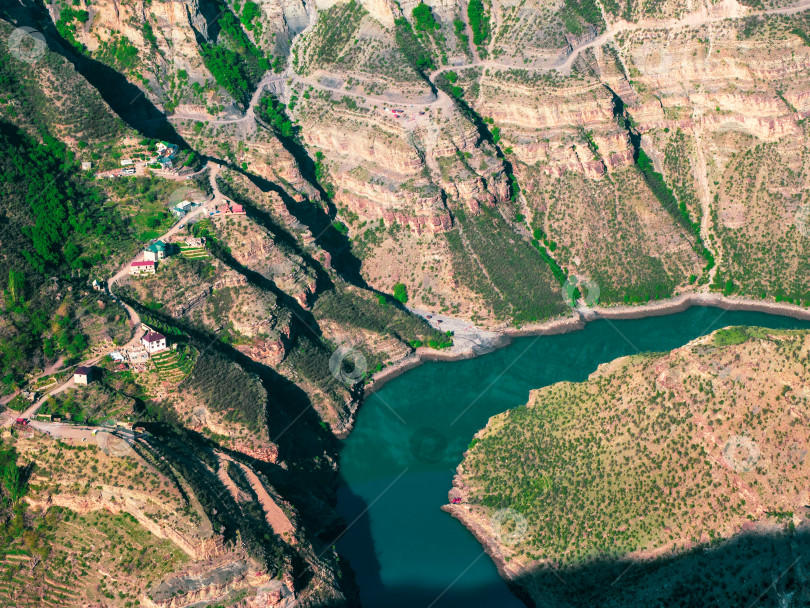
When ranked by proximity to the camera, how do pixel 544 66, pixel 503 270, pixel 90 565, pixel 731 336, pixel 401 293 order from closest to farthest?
pixel 90 565, pixel 731 336, pixel 401 293, pixel 503 270, pixel 544 66

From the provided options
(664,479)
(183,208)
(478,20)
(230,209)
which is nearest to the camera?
(664,479)

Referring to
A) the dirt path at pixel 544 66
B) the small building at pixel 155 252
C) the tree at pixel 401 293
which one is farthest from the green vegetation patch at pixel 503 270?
the small building at pixel 155 252

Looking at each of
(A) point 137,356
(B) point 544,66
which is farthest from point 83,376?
(B) point 544,66

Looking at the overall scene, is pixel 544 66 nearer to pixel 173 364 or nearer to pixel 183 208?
pixel 183 208

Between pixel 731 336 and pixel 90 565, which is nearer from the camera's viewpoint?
pixel 90 565

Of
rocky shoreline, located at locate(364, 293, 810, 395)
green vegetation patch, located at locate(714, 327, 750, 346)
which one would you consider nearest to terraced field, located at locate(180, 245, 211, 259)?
rocky shoreline, located at locate(364, 293, 810, 395)

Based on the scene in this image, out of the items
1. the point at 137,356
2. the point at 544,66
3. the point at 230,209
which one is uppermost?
the point at 230,209
